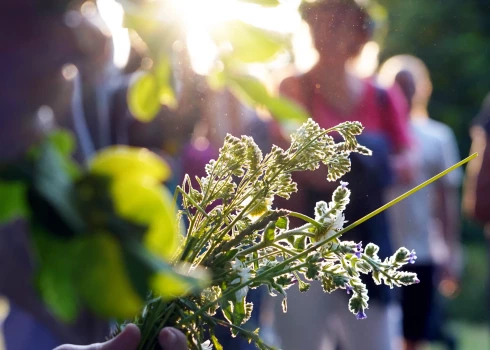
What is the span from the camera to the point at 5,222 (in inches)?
14.2

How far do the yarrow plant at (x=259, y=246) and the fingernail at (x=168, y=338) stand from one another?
26mm

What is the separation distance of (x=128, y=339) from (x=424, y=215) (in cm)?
215

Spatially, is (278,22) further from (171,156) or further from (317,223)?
(171,156)

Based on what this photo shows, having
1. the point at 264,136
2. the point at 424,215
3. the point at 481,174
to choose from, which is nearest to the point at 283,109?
the point at 264,136

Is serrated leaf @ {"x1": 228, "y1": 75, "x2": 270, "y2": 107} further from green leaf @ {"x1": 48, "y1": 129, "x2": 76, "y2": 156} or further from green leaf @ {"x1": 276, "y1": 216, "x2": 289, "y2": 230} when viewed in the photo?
green leaf @ {"x1": 276, "y1": 216, "x2": 289, "y2": 230}

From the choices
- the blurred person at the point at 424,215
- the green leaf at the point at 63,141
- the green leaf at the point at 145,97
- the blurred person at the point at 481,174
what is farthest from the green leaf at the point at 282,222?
the blurred person at the point at 481,174

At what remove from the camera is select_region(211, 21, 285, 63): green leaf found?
43cm

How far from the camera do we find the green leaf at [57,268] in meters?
0.33

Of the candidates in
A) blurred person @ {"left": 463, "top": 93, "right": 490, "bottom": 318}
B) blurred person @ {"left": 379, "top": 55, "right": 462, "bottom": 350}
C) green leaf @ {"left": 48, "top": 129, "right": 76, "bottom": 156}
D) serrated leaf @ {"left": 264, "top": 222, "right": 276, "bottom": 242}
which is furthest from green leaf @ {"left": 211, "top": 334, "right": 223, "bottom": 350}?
blurred person @ {"left": 463, "top": 93, "right": 490, "bottom": 318}

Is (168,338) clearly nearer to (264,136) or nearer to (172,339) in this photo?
(172,339)

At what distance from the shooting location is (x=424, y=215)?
2.90 metres

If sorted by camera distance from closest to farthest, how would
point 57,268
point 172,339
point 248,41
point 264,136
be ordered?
point 57,268 → point 248,41 → point 172,339 → point 264,136

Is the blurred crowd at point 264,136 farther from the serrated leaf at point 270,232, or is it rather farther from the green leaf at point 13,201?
the serrated leaf at point 270,232

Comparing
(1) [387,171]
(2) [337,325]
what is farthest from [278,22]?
(2) [337,325]
